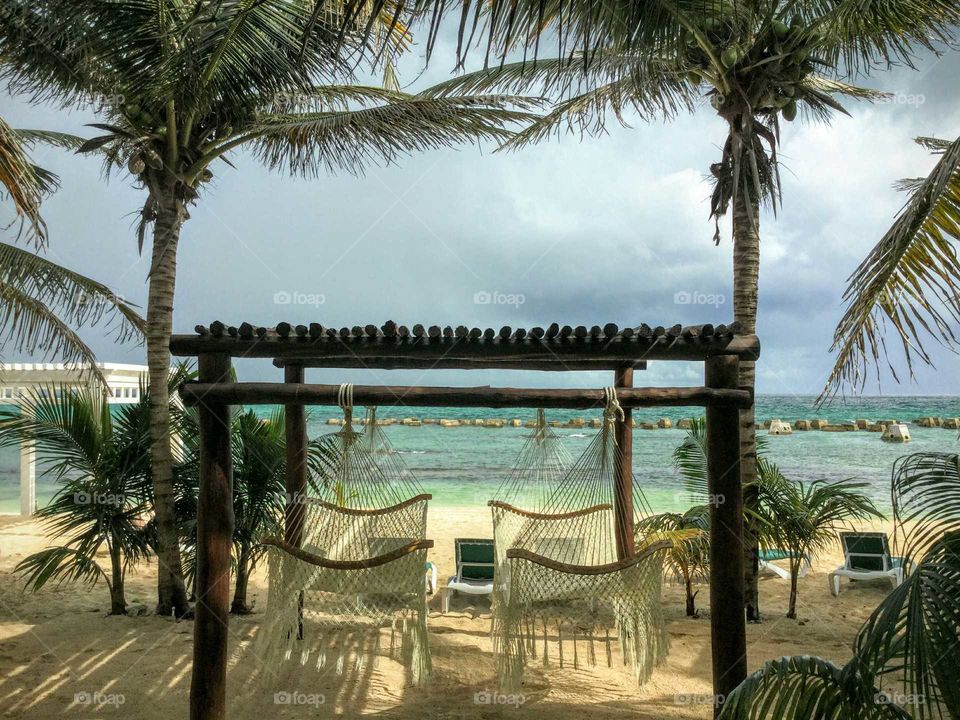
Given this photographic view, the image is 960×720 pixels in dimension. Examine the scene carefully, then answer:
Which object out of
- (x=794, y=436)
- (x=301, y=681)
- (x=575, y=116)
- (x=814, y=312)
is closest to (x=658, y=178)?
(x=814, y=312)

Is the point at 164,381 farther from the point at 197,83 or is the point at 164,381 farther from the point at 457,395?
the point at 457,395

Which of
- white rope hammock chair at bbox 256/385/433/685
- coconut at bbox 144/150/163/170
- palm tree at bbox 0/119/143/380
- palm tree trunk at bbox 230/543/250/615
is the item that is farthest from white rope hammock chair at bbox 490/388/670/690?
palm tree at bbox 0/119/143/380

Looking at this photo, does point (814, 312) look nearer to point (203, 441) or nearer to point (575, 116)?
point (575, 116)

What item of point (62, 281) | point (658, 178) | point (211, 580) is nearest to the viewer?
point (211, 580)

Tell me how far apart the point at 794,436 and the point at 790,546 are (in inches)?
785

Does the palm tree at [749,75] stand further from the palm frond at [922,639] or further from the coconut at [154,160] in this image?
the palm frond at [922,639]

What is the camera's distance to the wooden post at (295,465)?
3547mm

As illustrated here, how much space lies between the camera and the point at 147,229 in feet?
13.8

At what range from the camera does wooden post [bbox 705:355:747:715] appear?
2506mm

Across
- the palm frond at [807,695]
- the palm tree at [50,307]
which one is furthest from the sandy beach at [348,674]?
the palm tree at [50,307]

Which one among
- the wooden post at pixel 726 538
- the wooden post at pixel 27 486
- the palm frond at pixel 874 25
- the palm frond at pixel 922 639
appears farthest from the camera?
the wooden post at pixel 27 486

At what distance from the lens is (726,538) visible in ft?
8.28

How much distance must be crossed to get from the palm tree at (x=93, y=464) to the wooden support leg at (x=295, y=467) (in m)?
1.17

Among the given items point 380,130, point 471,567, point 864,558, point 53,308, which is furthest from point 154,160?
point 864,558
